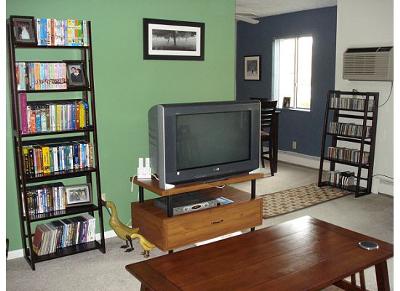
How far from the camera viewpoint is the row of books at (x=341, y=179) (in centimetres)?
507

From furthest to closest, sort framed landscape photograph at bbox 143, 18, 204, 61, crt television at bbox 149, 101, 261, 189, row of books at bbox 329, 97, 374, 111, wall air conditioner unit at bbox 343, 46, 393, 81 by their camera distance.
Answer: row of books at bbox 329, 97, 374, 111 < wall air conditioner unit at bbox 343, 46, 393, 81 < framed landscape photograph at bbox 143, 18, 204, 61 < crt television at bbox 149, 101, 261, 189

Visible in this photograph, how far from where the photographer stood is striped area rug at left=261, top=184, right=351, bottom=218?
437cm

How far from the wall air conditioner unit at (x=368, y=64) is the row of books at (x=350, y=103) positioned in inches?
11.7

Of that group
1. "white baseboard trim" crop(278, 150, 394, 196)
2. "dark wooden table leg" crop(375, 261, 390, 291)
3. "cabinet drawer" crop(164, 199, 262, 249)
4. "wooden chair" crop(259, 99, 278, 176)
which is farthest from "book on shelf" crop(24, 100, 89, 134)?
"white baseboard trim" crop(278, 150, 394, 196)

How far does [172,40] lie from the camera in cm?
A: 381

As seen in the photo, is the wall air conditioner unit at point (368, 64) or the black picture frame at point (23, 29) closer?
the black picture frame at point (23, 29)

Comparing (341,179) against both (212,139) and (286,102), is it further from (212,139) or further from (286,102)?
(212,139)

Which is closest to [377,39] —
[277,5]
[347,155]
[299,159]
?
Answer: [347,155]

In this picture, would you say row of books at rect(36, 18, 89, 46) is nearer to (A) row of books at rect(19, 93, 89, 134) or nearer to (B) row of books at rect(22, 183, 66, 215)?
(A) row of books at rect(19, 93, 89, 134)

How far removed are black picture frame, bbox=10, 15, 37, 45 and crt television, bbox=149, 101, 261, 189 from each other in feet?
3.24

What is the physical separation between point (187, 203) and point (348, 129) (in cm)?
261

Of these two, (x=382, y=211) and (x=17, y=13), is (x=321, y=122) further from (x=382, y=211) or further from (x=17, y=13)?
(x=17, y=13)

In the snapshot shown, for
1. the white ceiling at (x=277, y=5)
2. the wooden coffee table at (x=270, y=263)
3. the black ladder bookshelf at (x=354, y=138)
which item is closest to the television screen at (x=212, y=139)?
the wooden coffee table at (x=270, y=263)

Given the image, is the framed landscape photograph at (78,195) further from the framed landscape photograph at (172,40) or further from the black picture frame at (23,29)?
the framed landscape photograph at (172,40)
